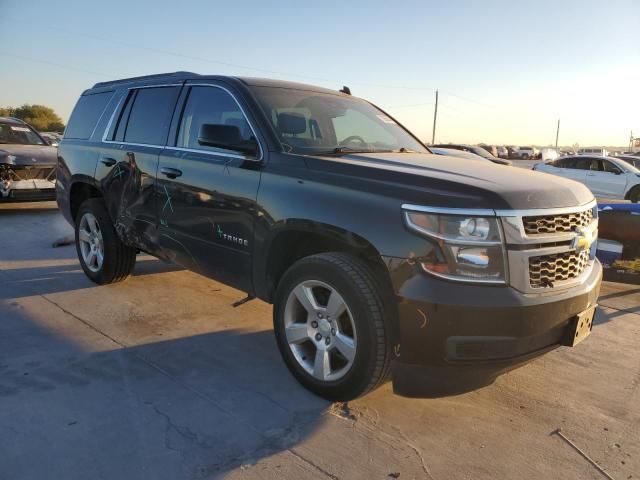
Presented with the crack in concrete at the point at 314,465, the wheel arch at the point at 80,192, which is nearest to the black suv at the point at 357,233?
the crack in concrete at the point at 314,465

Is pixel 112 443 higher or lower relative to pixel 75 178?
lower

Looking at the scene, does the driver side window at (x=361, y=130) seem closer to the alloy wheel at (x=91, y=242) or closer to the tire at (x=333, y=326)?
the tire at (x=333, y=326)

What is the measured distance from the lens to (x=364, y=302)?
2.79 metres

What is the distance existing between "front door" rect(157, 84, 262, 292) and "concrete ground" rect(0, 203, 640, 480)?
0.66 meters

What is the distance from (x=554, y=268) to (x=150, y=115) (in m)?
3.49

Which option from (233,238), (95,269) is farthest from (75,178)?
(233,238)

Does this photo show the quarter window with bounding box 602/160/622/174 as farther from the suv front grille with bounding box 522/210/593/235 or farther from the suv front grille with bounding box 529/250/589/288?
the suv front grille with bounding box 529/250/589/288

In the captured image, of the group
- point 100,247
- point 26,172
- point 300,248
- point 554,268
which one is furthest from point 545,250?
point 26,172

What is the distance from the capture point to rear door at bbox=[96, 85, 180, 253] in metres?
4.42

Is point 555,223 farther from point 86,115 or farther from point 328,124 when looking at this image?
point 86,115

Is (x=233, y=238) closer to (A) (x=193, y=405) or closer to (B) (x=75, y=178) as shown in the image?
(A) (x=193, y=405)

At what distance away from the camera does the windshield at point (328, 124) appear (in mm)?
3639

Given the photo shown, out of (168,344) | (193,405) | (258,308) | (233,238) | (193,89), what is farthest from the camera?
(258,308)

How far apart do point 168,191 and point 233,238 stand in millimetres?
892
